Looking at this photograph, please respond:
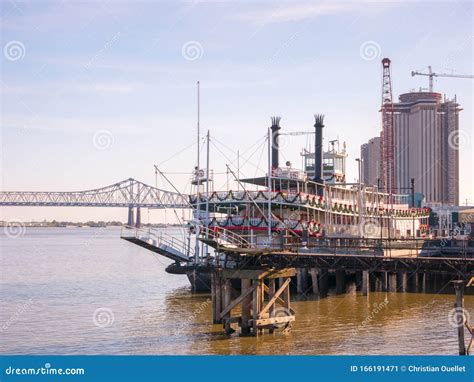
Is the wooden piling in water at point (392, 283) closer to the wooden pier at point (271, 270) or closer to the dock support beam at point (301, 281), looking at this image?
the dock support beam at point (301, 281)

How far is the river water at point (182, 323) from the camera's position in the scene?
3133 cm

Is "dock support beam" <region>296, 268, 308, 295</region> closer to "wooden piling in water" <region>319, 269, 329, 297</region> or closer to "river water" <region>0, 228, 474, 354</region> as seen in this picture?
"wooden piling in water" <region>319, 269, 329, 297</region>

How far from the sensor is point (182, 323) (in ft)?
125

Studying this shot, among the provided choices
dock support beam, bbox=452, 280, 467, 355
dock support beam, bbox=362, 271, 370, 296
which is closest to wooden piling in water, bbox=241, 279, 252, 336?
dock support beam, bbox=452, 280, 467, 355

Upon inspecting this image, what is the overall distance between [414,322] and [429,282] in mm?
20434

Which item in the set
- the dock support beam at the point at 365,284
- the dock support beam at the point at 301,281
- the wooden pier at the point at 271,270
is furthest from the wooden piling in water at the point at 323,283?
the wooden pier at the point at 271,270

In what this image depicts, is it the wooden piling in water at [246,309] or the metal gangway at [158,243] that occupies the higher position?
the metal gangway at [158,243]

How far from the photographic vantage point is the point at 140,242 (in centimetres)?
4772

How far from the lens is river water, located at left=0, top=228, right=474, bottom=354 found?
103 ft

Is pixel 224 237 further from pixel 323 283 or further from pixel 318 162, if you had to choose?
pixel 318 162

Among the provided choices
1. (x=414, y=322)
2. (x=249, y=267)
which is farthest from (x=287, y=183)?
(x=249, y=267)

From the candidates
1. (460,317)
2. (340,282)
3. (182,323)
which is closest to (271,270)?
(182,323)
